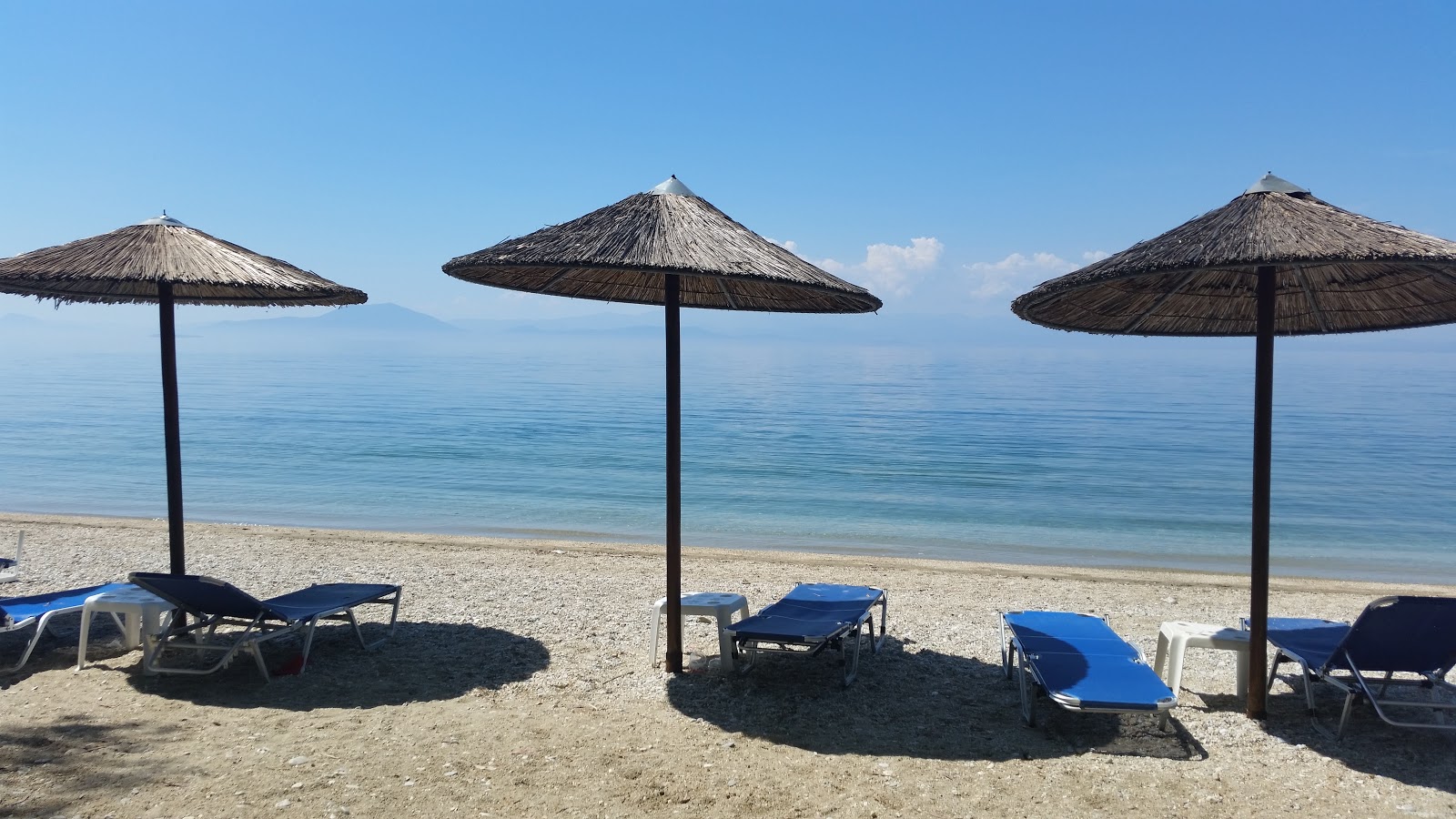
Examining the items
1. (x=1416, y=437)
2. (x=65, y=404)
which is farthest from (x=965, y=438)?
(x=65, y=404)

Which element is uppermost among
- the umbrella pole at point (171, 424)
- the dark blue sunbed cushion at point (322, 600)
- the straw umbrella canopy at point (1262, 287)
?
the straw umbrella canopy at point (1262, 287)

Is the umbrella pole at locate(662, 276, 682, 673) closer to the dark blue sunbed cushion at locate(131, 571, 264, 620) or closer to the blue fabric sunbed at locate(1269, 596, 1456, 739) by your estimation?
the dark blue sunbed cushion at locate(131, 571, 264, 620)

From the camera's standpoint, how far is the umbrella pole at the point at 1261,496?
4.25 meters

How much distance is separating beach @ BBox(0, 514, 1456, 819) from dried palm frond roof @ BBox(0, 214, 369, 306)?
2100mm

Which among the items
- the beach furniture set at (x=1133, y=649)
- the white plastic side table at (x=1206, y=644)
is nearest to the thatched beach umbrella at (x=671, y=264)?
the beach furniture set at (x=1133, y=649)

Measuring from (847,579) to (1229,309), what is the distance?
392 cm

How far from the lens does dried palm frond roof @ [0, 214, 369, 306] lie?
5.04 meters

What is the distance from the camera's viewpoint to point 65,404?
3925 centimetres

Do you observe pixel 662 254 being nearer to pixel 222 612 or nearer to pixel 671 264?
pixel 671 264

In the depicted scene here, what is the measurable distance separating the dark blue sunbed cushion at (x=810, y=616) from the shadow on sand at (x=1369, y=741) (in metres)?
1.93

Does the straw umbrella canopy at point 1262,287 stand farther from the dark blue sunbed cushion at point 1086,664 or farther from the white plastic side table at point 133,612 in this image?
the white plastic side table at point 133,612

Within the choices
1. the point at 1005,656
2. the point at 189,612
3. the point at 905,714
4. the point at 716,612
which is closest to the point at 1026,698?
the point at 905,714

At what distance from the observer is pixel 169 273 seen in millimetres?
5078

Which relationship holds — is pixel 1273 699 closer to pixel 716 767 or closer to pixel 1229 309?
pixel 1229 309
